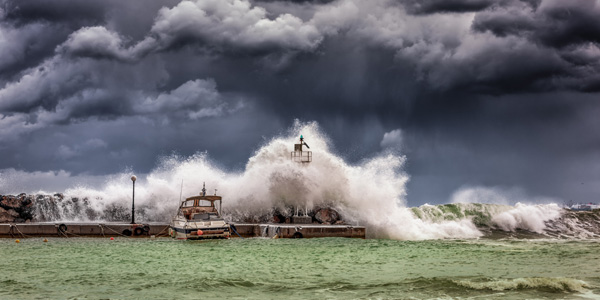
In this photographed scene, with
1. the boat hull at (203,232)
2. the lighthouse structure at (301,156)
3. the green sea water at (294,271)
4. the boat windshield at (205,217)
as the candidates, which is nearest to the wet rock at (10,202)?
the green sea water at (294,271)

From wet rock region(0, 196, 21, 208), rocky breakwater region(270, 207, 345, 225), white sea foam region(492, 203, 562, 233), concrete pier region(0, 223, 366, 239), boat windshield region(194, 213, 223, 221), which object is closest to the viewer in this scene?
boat windshield region(194, 213, 223, 221)

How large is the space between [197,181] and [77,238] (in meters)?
14.3

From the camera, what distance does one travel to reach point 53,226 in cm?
3706

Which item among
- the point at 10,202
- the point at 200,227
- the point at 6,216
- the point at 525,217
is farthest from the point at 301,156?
the point at 6,216

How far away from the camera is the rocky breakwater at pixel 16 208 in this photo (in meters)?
42.8

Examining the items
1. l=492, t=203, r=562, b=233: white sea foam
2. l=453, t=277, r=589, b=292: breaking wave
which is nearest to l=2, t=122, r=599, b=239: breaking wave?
l=492, t=203, r=562, b=233: white sea foam

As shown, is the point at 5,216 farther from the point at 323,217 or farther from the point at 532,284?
the point at 532,284

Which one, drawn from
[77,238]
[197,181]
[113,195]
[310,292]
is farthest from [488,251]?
[113,195]

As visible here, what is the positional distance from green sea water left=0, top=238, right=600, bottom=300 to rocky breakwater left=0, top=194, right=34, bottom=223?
474 inches

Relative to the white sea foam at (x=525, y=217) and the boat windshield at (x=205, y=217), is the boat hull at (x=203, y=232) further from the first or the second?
the white sea foam at (x=525, y=217)

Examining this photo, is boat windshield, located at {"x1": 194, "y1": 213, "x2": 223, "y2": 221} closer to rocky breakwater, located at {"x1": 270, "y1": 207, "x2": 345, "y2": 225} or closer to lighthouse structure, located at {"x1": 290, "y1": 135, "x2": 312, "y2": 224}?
rocky breakwater, located at {"x1": 270, "y1": 207, "x2": 345, "y2": 225}

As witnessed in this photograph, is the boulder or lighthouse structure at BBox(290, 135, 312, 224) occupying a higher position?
lighthouse structure at BBox(290, 135, 312, 224)

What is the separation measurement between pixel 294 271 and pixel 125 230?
20.9m

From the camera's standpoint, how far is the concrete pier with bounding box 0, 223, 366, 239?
3600 centimetres
